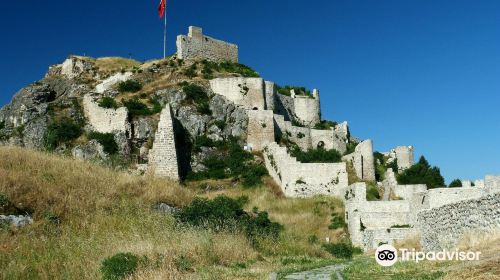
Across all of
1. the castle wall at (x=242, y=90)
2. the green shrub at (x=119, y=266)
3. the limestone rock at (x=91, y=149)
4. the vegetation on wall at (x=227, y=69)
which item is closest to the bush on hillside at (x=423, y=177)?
the castle wall at (x=242, y=90)

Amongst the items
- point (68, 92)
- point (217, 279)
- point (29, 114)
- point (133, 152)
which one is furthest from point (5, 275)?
point (68, 92)

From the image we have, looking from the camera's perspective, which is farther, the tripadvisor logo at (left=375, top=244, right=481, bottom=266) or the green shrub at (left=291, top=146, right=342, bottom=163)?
the green shrub at (left=291, top=146, right=342, bottom=163)

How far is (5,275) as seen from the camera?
328 inches

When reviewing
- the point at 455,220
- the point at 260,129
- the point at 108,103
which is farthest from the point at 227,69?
the point at 455,220

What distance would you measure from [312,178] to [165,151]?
1064 cm

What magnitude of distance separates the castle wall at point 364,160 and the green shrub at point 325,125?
1031 centimetres

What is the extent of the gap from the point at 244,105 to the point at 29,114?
59.2 ft

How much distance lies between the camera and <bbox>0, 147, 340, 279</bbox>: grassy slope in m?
8.93

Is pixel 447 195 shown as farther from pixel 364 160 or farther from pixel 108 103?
pixel 108 103

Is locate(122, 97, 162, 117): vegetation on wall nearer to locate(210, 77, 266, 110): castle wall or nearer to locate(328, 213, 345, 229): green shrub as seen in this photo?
locate(210, 77, 266, 110): castle wall

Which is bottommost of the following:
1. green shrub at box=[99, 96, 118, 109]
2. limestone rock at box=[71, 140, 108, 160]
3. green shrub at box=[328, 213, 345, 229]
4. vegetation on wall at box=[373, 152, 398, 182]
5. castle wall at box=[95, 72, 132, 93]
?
green shrub at box=[328, 213, 345, 229]

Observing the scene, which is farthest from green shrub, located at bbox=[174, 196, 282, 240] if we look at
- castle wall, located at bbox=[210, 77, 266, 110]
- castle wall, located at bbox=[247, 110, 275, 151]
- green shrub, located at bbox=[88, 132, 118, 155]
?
castle wall, located at bbox=[210, 77, 266, 110]

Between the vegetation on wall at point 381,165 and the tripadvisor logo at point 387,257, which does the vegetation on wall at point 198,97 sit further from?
the tripadvisor logo at point 387,257

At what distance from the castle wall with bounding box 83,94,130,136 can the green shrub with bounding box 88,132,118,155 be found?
37.7 inches
